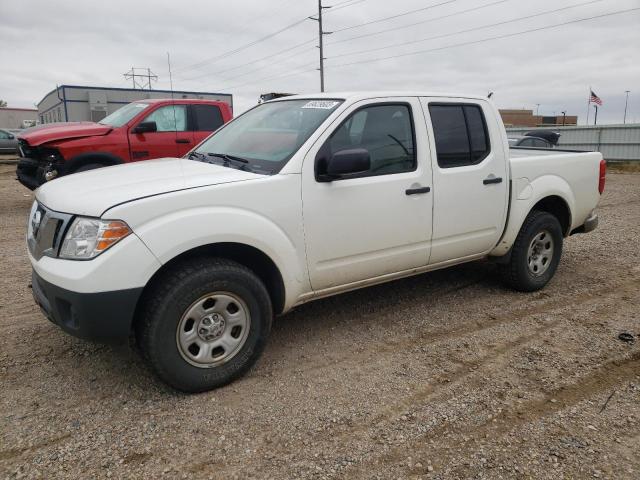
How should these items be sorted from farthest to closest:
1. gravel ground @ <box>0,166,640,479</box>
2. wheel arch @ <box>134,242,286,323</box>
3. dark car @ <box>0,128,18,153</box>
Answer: dark car @ <box>0,128,18,153</box> → wheel arch @ <box>134,242,286,323</box> → gravel ground @ <box>0,166,640,479</box>

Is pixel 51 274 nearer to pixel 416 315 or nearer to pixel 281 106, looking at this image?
pixel 281 106

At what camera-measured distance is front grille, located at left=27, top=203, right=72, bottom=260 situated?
2.84 metres

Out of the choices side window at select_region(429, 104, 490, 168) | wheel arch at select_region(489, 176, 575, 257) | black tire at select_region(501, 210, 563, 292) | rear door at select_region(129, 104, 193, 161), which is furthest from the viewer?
rear door at select_region(129, 104, 193, 161)

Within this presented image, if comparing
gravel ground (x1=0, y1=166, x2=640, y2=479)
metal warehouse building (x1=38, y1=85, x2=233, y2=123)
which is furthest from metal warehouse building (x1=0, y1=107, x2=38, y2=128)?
gravel ground (x1=0, y1=166, x2=640, y2=479)

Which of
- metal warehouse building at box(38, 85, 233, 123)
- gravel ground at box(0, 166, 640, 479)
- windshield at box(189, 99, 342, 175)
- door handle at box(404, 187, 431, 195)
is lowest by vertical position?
gravel ground at box(0, 166, 640, 479)

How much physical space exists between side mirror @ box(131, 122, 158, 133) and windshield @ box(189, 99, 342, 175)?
4.58 m

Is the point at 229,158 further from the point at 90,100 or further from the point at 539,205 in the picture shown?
the point at 90,100

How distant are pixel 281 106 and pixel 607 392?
3067 mm

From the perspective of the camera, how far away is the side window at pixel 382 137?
3609 mm

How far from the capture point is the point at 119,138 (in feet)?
27.4

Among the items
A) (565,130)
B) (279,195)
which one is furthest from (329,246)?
(565,130)

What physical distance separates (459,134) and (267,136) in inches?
63.0

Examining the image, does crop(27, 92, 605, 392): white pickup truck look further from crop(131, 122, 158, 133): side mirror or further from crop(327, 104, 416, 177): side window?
crop(131, 122, 158, 133): side mirror

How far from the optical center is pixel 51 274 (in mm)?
2777
